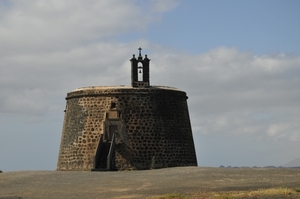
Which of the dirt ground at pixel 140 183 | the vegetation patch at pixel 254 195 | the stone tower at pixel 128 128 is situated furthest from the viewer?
the stone tower at pixel 128 128

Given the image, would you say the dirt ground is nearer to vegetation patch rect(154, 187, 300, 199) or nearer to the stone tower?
vegetation patch rect(154, 187, 300, 199)

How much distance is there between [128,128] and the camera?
109 feet

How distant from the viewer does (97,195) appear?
19297mm

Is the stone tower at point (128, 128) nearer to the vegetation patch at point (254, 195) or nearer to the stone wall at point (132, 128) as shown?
the stone wall at point (132, 128)

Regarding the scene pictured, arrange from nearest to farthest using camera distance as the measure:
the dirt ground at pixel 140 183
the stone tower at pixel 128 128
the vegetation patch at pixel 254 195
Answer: the vegetation patch at pixel 254 195
the dirt ground at pixel 140 183
the stone tower at pixel 128 128

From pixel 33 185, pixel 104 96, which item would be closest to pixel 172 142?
pixel 104 96

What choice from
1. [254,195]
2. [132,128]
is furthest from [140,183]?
[132,128]

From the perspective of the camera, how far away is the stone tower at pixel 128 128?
33.0 m

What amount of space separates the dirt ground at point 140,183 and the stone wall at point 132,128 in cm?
577

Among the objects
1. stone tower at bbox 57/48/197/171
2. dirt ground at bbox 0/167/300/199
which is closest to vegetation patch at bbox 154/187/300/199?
dirt ground at bbox 0/167/300/199

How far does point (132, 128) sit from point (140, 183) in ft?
35.2

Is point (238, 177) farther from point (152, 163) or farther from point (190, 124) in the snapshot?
point (190, 124)

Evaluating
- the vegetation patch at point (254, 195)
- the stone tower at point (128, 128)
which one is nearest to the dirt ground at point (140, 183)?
the vegetation patch at point (254, 195)

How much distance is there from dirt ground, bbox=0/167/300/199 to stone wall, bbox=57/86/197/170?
5.77 metres
